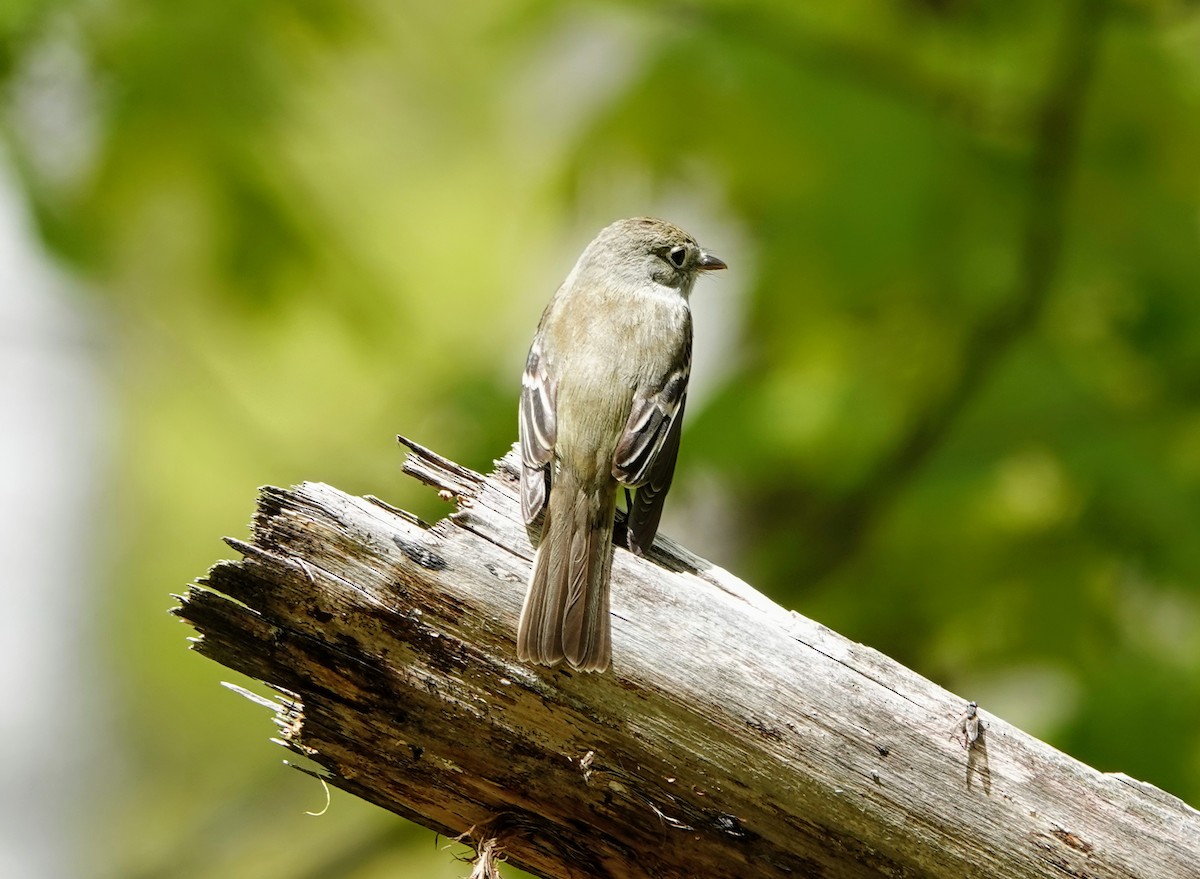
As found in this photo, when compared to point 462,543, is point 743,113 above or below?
above

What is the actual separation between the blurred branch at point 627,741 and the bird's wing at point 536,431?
1.28ft

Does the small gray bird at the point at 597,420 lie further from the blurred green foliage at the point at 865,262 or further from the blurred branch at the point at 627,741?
the blurred green foliage at the point at 865,262

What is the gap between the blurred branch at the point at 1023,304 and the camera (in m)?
4.66

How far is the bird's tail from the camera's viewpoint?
271 centimetres

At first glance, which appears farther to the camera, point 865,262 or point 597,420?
point 865,262

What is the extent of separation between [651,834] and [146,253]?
6.04 meters

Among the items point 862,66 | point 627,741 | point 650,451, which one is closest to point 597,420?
point 650,451

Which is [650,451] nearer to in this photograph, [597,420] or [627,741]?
[597,420]

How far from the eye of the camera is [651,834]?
277 cm

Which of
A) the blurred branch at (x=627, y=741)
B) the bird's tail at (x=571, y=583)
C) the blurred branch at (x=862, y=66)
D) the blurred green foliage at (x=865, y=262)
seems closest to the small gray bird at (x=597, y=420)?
the bird's tail at (x=571, y=583)

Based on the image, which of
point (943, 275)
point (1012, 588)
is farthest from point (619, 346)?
point (1012, 588)

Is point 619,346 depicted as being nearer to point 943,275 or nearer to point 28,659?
point 943,275

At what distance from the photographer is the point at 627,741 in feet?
9.09

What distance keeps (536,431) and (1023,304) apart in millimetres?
2111
